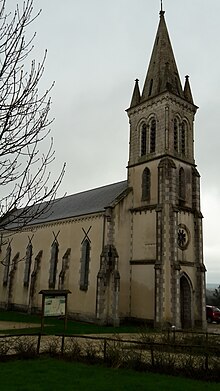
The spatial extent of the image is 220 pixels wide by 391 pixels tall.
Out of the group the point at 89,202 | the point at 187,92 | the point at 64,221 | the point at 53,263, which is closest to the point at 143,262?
the point at 89,202

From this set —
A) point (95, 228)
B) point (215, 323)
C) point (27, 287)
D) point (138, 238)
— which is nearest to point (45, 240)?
point (27, 287)

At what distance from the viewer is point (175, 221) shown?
23.2 m

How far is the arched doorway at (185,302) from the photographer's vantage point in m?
23.7

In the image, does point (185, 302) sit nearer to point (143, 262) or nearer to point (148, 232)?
point (143, 262)

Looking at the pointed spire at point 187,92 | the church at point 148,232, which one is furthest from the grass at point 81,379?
the pointed spire at point 187,92

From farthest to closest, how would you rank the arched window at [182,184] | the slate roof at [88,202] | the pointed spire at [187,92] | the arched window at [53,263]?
the arched window at [53,263] → the pointed spire at [187,92] → the slate roof at [88,202] → the arched window at [182,184]

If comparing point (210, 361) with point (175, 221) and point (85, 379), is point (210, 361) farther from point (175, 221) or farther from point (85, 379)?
point (175, 221)

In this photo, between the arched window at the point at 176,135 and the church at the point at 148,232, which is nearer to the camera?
the church at the point at 148,232

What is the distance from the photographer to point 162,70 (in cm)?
2789

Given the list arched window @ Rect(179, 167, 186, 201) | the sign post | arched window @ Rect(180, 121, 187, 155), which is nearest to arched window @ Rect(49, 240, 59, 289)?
the sign post

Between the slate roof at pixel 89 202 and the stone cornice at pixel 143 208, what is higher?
the slate roof at pixel 89 202

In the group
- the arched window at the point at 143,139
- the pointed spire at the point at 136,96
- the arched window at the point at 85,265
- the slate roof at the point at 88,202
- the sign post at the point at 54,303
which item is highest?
the pointed spire at the point at 136,96

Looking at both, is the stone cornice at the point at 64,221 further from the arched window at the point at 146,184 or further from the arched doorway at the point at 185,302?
the arched doorway at the point at 185,302

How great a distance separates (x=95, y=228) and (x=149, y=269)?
16.0ft
